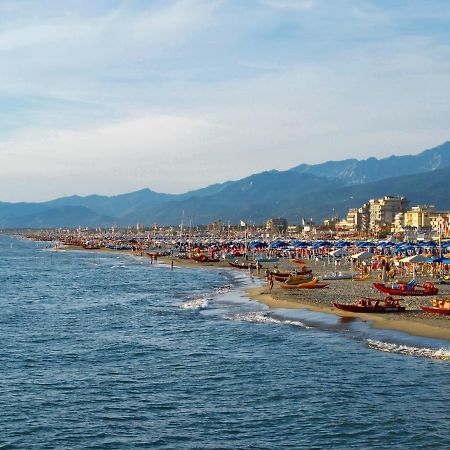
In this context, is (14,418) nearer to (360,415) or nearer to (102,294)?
(360,415)

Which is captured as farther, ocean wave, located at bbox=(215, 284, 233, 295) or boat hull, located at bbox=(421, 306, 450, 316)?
ocean wave, located at bbox=(215, 284, 233, 295)

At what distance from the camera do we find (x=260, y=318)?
37.7 metres

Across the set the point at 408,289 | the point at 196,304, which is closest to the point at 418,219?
the point at 408,289

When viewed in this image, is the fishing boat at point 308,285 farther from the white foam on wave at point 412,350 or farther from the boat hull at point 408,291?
the white foam on wave at point 412,350

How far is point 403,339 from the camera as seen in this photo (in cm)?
2939

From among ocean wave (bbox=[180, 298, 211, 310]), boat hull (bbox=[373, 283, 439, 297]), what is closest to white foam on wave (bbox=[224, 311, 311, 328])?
ocean wave (bbox=[180, 298, 211, 310])

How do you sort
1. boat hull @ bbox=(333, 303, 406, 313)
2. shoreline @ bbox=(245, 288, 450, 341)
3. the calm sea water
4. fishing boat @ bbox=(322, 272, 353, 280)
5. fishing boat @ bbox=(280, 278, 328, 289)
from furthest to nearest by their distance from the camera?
fishing boat @ bbox=(322, 272, 353, 280), fishing boat @ bbox=(280, 278, 328, 289), boat hull @ bbox=(333, 303, 406, 313), shoreline @ bbox=(245, 288, 450, 341), the calm sea water

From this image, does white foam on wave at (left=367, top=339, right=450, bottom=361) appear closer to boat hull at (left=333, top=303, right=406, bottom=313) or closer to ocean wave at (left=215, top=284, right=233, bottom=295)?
boat hull at (left=333, top=303, right=406, bottom=313)

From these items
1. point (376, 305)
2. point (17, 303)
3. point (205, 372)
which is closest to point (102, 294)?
point (17, 303)

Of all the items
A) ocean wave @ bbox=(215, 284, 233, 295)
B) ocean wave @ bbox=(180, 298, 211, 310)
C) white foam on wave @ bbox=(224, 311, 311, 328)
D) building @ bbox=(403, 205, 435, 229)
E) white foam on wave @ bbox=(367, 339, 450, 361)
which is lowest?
ocean wave @ bbox=(215, 284, 233, 295)

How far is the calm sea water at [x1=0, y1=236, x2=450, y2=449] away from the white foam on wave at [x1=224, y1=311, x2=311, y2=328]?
0.11 meters

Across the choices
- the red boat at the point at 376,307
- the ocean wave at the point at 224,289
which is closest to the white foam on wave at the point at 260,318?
the red boat at the point at 376,307

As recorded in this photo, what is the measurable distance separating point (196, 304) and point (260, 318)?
347 inches

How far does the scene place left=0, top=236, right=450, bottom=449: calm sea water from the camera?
1772 centimetres
